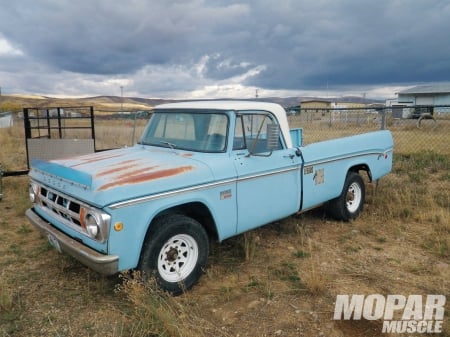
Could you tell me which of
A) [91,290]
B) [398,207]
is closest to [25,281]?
[91,290]

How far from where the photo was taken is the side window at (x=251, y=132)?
4.19 metres

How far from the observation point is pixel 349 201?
5957 mm

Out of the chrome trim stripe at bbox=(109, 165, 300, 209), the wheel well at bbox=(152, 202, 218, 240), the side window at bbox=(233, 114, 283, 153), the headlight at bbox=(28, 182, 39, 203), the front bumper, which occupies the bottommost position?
the front bumper

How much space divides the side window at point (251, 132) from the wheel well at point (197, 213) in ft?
2.69

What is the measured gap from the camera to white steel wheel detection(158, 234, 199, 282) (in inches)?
139

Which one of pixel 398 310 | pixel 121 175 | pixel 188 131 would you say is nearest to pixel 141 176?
pixel 121 175

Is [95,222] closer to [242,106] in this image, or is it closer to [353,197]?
[242,106]

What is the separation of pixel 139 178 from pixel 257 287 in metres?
1.69

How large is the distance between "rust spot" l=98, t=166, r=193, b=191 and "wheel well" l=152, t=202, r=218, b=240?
0.36 meters

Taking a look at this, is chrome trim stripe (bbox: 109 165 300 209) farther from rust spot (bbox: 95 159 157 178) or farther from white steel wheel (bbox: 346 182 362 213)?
white steel wheel (bbox: 346 182 362 213)

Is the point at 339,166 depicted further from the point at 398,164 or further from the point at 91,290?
the point at 398,164

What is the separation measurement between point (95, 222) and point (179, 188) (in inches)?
31.8

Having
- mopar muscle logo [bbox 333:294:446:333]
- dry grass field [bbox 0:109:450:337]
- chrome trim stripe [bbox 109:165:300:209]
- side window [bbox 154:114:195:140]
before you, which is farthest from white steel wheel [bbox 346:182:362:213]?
side window [bbox 154:114:195:140]

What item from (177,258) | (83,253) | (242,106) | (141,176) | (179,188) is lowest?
Answer: (177,258)
